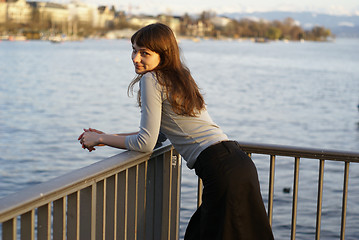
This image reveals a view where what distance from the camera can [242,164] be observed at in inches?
92.3

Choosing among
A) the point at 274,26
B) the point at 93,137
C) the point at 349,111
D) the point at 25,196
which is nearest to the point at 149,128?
the point at 93,137

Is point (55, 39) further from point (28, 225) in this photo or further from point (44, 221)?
point (28, 225)

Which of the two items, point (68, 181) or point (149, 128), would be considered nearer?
point (68, 181)

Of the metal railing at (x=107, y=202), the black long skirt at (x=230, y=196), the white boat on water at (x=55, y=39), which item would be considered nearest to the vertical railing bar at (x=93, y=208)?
the metal railing at (x=107, y=202)

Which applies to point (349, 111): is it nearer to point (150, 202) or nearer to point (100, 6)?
point (150, 202)

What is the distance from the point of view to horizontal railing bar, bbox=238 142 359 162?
2.78m

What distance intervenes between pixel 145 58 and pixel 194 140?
0.41 meters

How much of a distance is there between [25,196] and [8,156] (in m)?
16.2

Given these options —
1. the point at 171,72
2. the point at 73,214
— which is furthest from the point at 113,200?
the point at 171,72

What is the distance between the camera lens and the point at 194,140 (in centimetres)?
246

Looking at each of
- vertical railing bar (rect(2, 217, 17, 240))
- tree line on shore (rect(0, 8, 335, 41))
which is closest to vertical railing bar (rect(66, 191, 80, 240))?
vertical railing bar (rect(2, 217, 17, 240))

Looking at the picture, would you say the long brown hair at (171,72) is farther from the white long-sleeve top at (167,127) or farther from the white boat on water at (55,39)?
the white boat on water at (55,39)

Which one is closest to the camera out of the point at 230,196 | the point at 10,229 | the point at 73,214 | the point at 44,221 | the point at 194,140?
the point at 10,229

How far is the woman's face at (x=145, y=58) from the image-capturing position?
2486 millimetres
